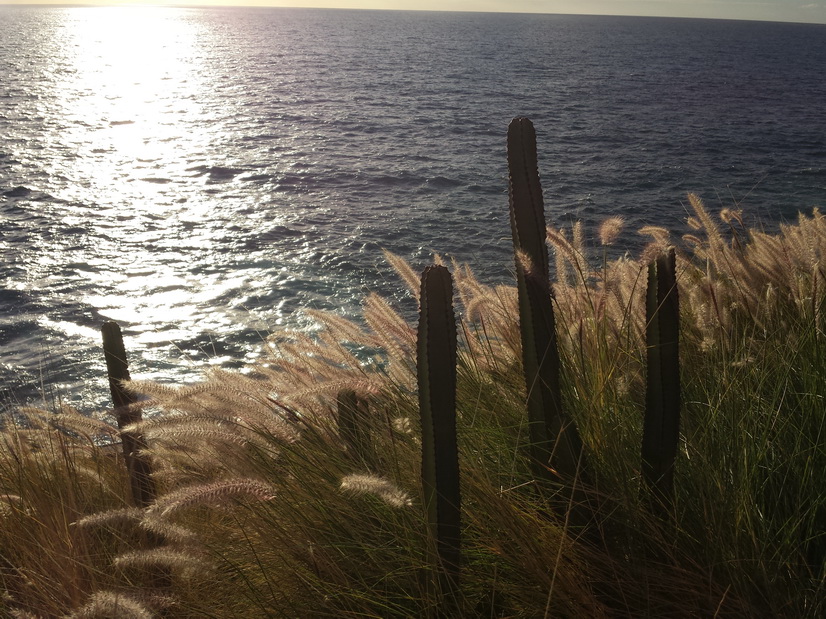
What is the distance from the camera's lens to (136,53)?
10656cm

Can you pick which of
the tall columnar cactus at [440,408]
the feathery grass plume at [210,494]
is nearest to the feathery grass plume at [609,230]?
the tall columnar cactus at [440,408]

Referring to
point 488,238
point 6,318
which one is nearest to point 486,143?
point 488,238

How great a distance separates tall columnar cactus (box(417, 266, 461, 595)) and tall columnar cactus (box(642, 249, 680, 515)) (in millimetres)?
599

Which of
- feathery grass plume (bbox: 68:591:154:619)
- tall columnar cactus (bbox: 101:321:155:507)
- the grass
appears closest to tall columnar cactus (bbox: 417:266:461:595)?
the grass

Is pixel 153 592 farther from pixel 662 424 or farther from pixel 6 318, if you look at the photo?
pixel 6 318

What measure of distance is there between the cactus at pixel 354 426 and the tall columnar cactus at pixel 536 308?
0.60 meters

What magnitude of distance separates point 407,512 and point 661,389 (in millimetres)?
855

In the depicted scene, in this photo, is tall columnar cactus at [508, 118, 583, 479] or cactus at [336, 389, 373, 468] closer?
tall columnar cactus at [508, 118, 583, 479]

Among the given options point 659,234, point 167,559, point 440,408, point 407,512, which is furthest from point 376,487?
point 659,234

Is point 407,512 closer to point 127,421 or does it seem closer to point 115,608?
point 115,608

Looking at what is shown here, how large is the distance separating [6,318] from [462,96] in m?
40.4

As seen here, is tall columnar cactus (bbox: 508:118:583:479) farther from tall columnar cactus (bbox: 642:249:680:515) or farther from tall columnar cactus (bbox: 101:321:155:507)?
tall columnar cactus (bbox: 101:321:155:507)

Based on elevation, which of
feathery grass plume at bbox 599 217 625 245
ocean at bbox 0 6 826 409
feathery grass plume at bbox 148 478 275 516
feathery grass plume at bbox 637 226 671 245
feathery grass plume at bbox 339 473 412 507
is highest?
feathery grass plume at bbox 599 217 625 245

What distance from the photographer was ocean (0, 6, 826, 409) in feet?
45.5
